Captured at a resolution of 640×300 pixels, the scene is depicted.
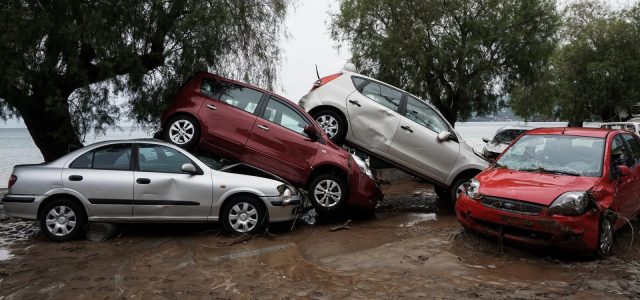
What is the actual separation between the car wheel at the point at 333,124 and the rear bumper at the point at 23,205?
4336 mm

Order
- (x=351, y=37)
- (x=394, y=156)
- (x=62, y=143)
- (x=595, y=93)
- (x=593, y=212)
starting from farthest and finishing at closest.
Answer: (x=595, y=93) → (x=351, y=37) → (x=62, y=143) → (x=394, y=156) → (x=593, y=212)

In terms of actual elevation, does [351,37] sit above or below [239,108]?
above

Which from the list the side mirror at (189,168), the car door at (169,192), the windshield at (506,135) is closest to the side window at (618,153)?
the car door at (169,192)

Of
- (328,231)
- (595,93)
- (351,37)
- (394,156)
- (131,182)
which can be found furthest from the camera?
(595,93)

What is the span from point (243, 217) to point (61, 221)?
8.09ft

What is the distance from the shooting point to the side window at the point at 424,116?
8555 millimetres

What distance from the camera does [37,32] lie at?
7.58m

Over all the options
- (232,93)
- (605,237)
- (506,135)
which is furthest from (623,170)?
(506,135)

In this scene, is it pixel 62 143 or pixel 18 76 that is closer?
pixel 18 76

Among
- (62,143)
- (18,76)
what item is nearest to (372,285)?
(18,76)

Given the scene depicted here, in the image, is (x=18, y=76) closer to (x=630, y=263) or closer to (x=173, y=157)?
(x=173, y=157)

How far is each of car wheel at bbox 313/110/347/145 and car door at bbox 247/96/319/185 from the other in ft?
2.24

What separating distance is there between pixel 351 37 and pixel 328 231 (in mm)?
11767

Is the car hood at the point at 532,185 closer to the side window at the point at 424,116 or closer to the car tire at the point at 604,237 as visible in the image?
the car tire at the point at 604,237
